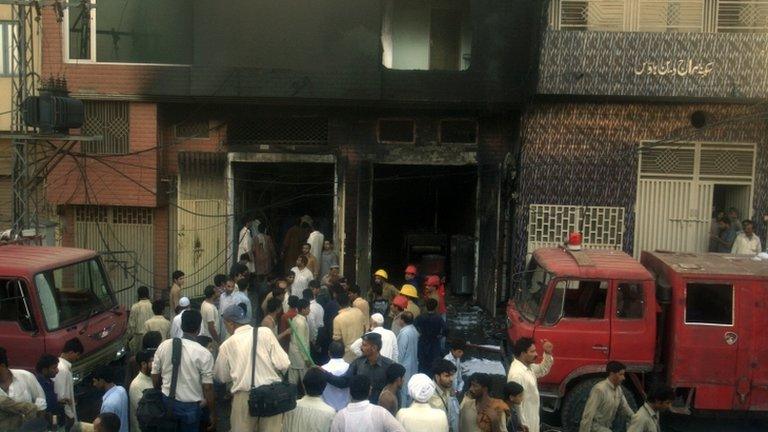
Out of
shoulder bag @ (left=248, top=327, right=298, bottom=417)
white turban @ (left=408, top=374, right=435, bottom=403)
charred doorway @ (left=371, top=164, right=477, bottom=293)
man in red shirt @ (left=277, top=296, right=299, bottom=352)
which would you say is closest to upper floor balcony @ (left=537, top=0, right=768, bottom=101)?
charred doorway @ (left=371, top=164, right=477, bottom=293)

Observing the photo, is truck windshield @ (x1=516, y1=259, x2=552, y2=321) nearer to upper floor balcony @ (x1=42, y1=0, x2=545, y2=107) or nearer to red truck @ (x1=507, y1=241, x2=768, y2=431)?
red truck @ (x1=507, y1=241, x2=768, y2=431)

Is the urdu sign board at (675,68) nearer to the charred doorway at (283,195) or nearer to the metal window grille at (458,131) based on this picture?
the metal window grille at (458,131)

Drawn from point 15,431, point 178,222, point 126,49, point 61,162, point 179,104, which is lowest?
point 15,431

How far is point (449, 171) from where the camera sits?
18.5 metres

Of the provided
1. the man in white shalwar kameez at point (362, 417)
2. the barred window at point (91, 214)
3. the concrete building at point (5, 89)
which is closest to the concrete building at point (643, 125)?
the barred window at point (91, 214)

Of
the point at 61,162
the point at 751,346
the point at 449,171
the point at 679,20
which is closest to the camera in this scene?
the point at 751,346

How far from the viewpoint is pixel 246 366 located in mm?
7484

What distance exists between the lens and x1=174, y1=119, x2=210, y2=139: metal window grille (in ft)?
51.7

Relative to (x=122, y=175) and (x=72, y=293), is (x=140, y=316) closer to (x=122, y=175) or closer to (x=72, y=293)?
(x=72, y=293)

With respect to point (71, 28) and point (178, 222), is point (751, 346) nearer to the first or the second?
point (178, 222)

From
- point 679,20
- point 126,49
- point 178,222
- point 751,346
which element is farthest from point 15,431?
point 679,20

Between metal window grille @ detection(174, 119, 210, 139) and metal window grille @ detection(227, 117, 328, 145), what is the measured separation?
1.55 feet

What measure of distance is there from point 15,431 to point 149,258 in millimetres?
8952

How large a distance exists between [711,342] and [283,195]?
10.6 meters
